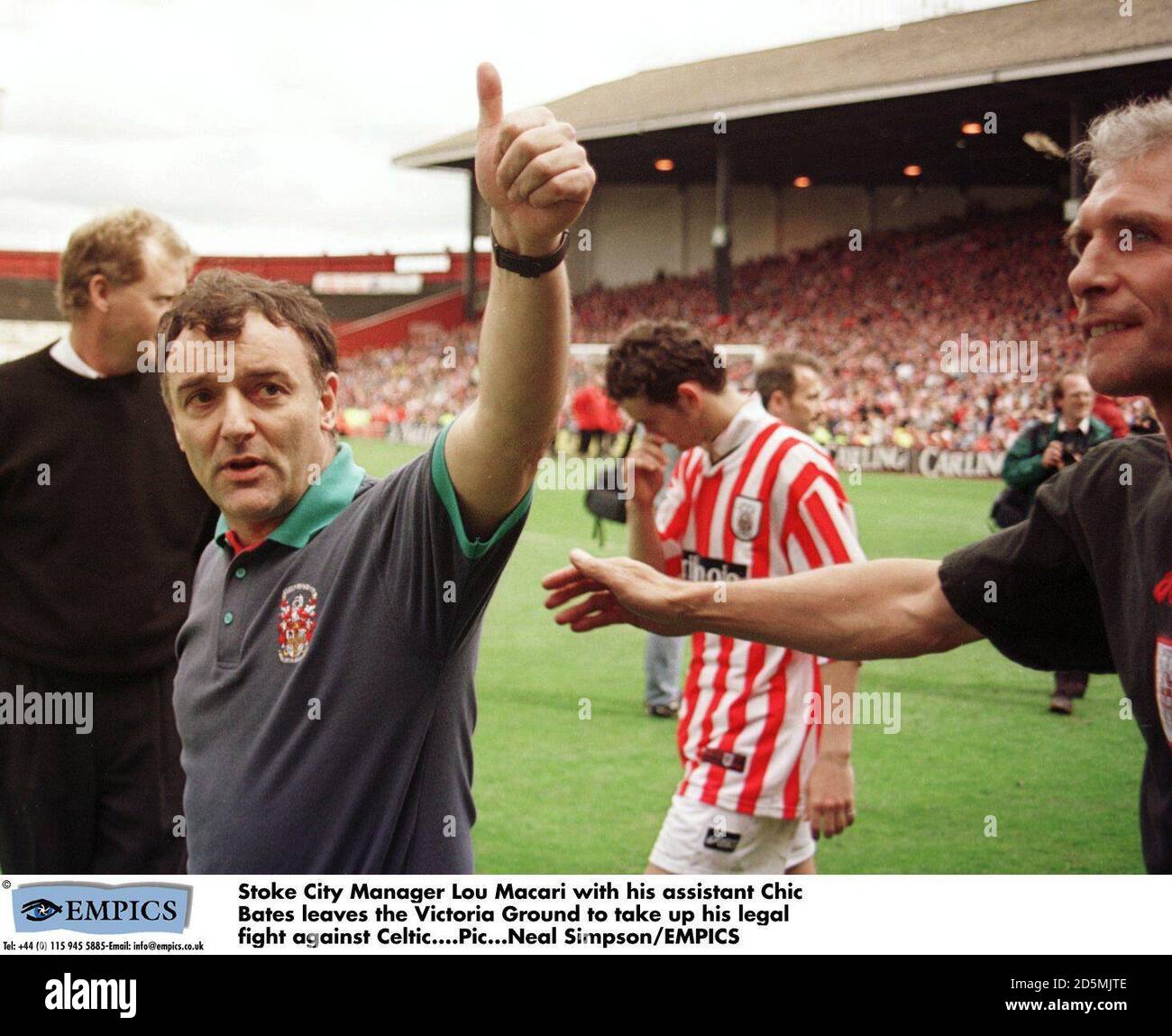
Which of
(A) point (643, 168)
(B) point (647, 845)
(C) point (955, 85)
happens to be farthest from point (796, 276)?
(B) point (647, 845)

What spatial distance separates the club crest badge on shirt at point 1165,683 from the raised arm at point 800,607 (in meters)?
0.42

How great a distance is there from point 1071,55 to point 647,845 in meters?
15.6

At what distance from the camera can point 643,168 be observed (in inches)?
1318

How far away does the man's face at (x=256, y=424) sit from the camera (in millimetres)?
1875

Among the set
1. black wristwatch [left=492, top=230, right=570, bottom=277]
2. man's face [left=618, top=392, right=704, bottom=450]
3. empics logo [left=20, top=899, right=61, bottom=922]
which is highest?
black wristwatch [left=492, top=230, right=570, bottom=277]

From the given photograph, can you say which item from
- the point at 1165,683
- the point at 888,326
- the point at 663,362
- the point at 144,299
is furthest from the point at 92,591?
the point at 888,326

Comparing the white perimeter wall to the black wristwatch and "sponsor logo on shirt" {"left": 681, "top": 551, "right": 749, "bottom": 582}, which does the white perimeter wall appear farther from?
the black wristwatch

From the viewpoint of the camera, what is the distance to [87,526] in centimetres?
297

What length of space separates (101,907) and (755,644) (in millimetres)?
1783

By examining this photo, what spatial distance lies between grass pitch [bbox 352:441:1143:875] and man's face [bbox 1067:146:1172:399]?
1.96 ft

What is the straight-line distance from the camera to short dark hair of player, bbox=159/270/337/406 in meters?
1.88
